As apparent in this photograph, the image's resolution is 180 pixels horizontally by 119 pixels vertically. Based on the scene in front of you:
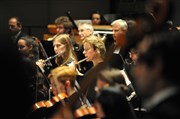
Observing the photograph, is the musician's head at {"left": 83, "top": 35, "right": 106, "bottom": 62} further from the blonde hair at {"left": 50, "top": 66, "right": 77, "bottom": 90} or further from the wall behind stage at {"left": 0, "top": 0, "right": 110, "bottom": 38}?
the wall behind stage at {"left": 0, "top": 0, "right": 110, "bottom": 38}

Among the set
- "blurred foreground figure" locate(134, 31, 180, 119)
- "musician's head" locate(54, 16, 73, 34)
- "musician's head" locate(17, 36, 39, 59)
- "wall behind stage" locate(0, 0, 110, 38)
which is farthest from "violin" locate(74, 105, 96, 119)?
"wall behind stage" locate(0, 0, 110, 38)

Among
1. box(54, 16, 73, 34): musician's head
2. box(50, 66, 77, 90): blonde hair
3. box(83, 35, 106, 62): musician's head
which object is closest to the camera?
box(50, 66, 77, 90): blonde hair

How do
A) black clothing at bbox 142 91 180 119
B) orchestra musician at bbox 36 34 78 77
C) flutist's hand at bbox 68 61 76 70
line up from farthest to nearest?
orchestra musician at bbox 36 34 78 77 → flutist's hand at bbox 68 61 76 70 → black clothing at bbox 142 91 180 119

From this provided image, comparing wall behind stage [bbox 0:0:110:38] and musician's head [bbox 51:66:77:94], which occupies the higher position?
wall behind stage [bbox 0:0:110:38]

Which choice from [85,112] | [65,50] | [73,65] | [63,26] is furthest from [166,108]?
[63,26]

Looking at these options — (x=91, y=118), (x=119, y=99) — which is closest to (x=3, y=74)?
(x=119, y=99)

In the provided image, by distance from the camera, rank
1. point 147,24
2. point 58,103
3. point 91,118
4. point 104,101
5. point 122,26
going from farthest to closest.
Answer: point 122,26 < point 58,103 < point 91,118 < point 104,101 < point 147,24

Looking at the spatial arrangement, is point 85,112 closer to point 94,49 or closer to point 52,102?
point 52,102

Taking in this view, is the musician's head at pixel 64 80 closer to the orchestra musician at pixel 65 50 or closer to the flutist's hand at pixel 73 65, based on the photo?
the flutist's hand at pixel 73 65

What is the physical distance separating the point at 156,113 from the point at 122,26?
10.1 feet

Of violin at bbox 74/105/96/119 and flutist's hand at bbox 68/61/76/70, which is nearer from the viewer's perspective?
violin at bbox 74/105/96/119

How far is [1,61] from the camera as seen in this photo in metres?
1.59

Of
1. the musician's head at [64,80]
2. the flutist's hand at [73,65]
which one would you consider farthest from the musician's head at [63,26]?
the musician's head at [64,80]

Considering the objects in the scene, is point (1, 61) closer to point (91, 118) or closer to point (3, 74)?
point (3, 74)
